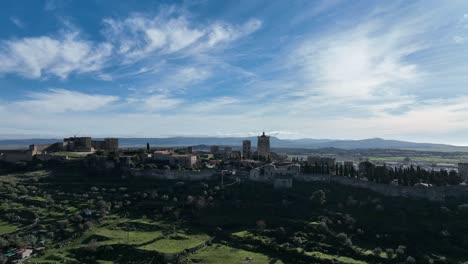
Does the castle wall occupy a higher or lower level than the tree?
higher

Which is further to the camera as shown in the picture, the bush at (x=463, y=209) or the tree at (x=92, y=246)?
the bush at (x=463, y=209)

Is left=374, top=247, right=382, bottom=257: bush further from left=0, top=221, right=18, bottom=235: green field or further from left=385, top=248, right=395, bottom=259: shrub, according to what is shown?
left=0, top=221, right=18, bottom=235: green field

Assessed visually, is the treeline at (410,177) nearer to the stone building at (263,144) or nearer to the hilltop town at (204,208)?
the hilltop town at (204,208)

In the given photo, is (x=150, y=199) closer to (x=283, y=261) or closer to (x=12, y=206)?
(x=12, y=206)

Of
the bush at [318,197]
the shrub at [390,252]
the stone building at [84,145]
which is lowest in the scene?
the shrub at [390,252]

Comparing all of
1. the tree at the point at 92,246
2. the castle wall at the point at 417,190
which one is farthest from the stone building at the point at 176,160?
the tree at the point at 92,246

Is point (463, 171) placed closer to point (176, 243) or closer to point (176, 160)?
point (176, 160)

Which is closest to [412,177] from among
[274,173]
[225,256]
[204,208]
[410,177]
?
[410,177]

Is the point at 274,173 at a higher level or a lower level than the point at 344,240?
higher

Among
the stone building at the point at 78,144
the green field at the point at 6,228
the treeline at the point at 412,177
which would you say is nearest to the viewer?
the green field at the point at 6,228

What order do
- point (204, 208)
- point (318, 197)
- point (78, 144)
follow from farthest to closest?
point (78, 144)
point (318, 197)
point (204, 208)

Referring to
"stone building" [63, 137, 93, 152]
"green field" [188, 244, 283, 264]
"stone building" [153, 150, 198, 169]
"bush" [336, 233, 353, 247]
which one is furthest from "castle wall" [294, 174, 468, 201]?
"stone building" [63, 137, 93, 152]

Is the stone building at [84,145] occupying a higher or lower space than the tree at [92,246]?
higher
